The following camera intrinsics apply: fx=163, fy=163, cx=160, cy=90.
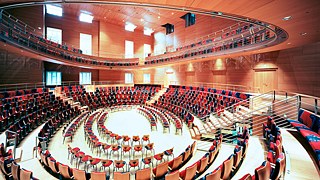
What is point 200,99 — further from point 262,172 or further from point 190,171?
point 262,172

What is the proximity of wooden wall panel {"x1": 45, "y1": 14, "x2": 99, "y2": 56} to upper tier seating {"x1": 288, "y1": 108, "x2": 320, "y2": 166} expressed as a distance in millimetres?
18137

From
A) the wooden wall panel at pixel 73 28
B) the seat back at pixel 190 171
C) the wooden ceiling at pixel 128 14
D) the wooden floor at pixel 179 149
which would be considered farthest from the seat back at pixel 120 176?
the wooden wall panel at pixel 73 28

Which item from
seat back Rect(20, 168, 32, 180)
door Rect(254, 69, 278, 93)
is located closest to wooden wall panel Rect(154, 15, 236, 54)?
door Rect(254, 69, 278, 93)

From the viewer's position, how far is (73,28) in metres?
16.8

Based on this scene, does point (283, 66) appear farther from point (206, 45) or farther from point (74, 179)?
point (74, 179)

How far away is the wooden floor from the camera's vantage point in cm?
344

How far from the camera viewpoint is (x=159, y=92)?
52.5 feet

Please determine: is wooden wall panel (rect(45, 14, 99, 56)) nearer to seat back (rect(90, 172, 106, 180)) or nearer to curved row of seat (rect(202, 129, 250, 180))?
seat back (rect(90, 172, 106, 180))

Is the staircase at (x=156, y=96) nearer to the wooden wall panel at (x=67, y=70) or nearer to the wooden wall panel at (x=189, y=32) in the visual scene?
the wooden wall panel at (x=189, y=32)

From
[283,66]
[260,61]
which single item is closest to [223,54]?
[260,61]

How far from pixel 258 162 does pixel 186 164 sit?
1.93m

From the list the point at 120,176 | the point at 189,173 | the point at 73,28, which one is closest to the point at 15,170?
the point at 120,176

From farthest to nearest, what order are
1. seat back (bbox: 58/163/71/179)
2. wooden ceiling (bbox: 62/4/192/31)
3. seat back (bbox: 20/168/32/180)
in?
1. wooden ceiling (bbox: 62/4/192/31)
2. seat back (bbox: 58/163/71/179)
3. seat back (bbox: 20/168/32/180)

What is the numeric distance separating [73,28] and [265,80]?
1784cm
